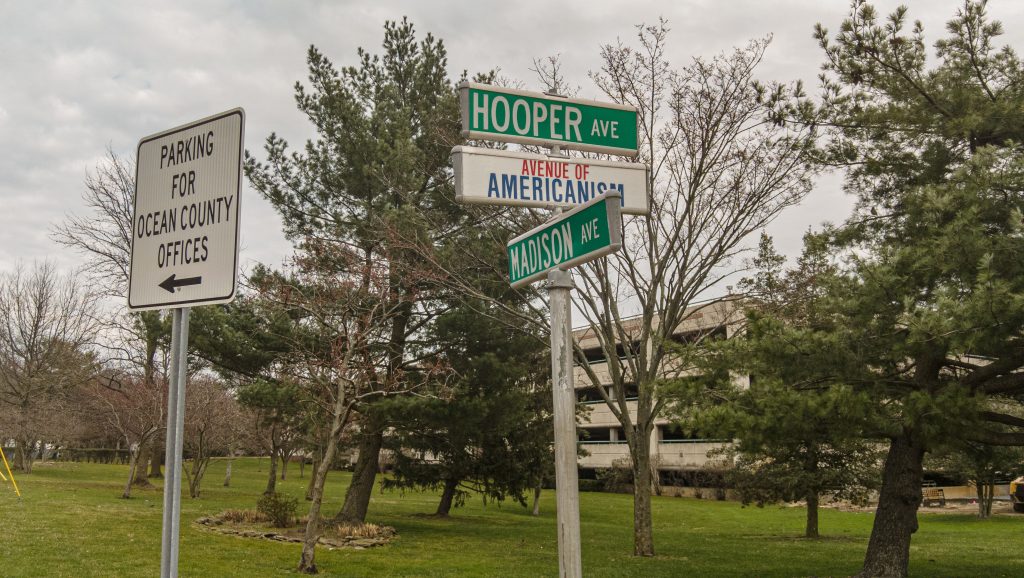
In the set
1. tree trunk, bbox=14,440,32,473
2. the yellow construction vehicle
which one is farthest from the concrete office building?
tree trunk, bbox=14,440,32,473

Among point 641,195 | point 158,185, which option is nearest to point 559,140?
point 641,195

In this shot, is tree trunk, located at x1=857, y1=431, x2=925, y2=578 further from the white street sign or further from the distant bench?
the distant bench

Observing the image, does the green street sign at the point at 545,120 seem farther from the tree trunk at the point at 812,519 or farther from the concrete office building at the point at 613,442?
the concrete office building at the point at 613,442

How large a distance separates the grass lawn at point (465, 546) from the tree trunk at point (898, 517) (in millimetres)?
2102

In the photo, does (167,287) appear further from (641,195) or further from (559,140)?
(641,195)

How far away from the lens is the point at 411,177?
19750 millimetres

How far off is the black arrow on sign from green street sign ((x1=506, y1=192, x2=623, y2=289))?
167 cm

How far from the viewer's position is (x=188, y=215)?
2961 mm

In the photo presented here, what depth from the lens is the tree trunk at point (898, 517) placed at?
12898 millimetres

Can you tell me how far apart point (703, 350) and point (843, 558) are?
8.34 metres

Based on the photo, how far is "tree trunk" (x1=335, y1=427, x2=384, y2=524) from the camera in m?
22.5

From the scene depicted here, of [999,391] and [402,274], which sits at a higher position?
[402,274]

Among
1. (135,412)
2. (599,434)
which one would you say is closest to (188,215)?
(135,412)

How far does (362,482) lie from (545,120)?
20.2m
